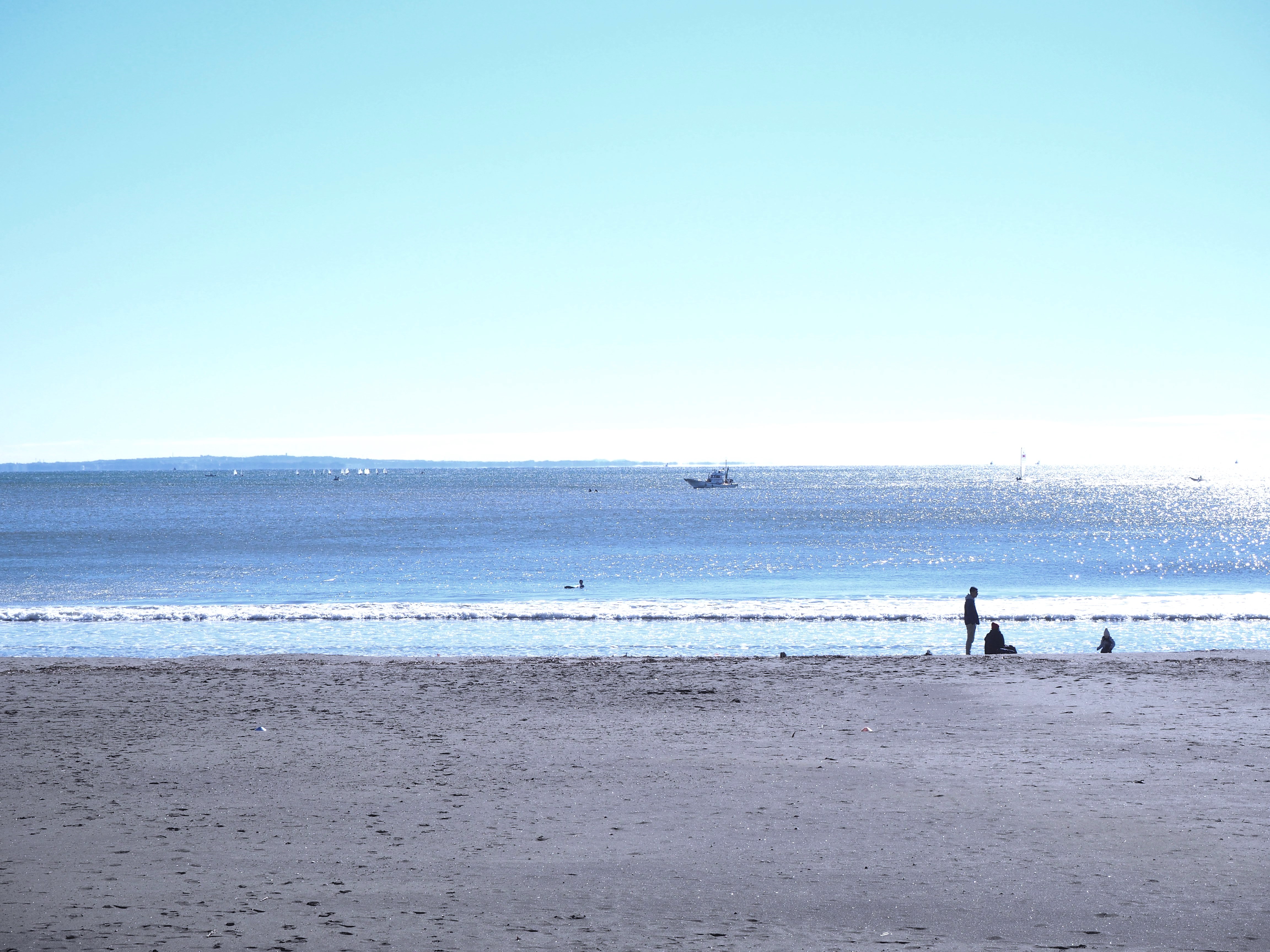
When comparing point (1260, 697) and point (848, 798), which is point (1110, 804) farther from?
point (1260, 697)

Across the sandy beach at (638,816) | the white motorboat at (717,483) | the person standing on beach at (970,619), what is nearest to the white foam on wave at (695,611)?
the person standing on beach at (970,619)

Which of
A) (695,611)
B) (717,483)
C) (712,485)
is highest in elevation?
(717,483)

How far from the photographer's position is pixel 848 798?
940 centimetres

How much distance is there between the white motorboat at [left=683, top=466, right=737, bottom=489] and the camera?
155 metres

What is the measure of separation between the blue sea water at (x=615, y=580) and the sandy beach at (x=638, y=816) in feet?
27.6

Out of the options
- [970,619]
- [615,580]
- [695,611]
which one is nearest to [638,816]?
[970,619]

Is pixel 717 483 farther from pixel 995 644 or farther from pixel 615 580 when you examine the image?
pixel 995 644

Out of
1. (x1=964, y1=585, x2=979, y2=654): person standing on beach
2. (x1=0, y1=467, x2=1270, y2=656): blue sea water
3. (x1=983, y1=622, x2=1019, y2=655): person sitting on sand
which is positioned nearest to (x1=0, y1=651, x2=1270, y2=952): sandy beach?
(x1=983, y1=622, x2=1019, y2=655): person sitting on sand

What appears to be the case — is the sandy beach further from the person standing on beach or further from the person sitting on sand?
the person standing on beach

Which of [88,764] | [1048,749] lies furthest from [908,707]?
[88,764]

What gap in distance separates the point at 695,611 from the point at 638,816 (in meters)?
20.9

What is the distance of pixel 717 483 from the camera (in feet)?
511

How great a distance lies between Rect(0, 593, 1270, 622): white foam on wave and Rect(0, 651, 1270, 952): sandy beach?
12.7 m

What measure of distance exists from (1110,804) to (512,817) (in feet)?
18.1
